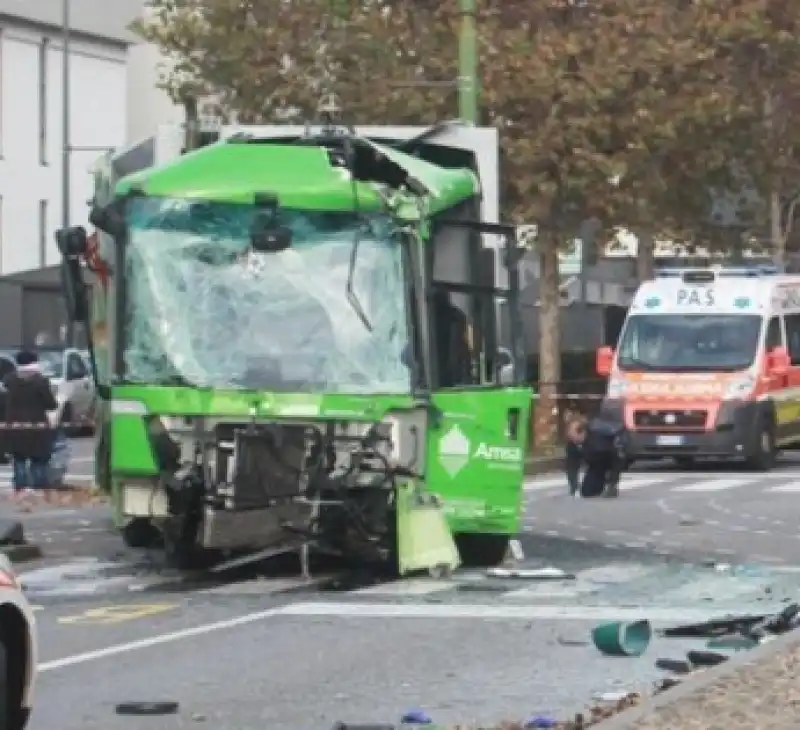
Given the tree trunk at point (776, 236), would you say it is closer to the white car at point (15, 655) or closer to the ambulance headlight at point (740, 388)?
the ambulance headlight at point (740, 388)

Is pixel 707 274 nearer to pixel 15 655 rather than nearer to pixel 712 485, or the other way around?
pixel 712 485

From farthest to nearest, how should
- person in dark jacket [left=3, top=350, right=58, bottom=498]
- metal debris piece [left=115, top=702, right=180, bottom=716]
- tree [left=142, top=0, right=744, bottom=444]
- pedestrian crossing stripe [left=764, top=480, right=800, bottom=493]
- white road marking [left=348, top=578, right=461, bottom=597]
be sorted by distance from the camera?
tree [left=142, top=0, right=744, bottom=444] < pedestrian crossing stripe [left=764, top=480, right=800, bottom=493] < person in dark jacket [left=3, top=350, right=58, bottom=498] < white road marking [left=348, top=578, right=461, bottom=597] < metal debris piece [left=115, top=702, right=180, bottom=716]

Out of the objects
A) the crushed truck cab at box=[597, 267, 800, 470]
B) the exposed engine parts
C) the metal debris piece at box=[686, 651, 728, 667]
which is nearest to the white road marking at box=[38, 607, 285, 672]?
the exposed engine parts

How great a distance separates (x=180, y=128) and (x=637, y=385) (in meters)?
16.7

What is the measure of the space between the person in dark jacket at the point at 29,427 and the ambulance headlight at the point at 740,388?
11.1 metres

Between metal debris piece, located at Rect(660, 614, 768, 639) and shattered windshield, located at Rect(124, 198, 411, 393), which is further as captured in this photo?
shattered windshield, located at Rect(124, 198, 411, 393)

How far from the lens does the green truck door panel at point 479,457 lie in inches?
704

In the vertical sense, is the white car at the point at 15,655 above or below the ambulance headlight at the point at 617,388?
below

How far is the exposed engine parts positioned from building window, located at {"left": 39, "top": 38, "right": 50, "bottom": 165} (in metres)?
47.2

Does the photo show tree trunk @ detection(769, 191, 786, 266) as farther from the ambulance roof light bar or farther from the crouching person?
the crouching person

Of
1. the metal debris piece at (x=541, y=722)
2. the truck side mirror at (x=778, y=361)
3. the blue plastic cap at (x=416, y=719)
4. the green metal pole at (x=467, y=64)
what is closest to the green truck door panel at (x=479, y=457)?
the blue plastic cap at (x=416, y=719)

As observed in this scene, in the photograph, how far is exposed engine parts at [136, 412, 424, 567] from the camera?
56.6 ft

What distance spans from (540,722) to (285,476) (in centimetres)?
667

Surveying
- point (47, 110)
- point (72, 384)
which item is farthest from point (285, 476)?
point (47, 110)
